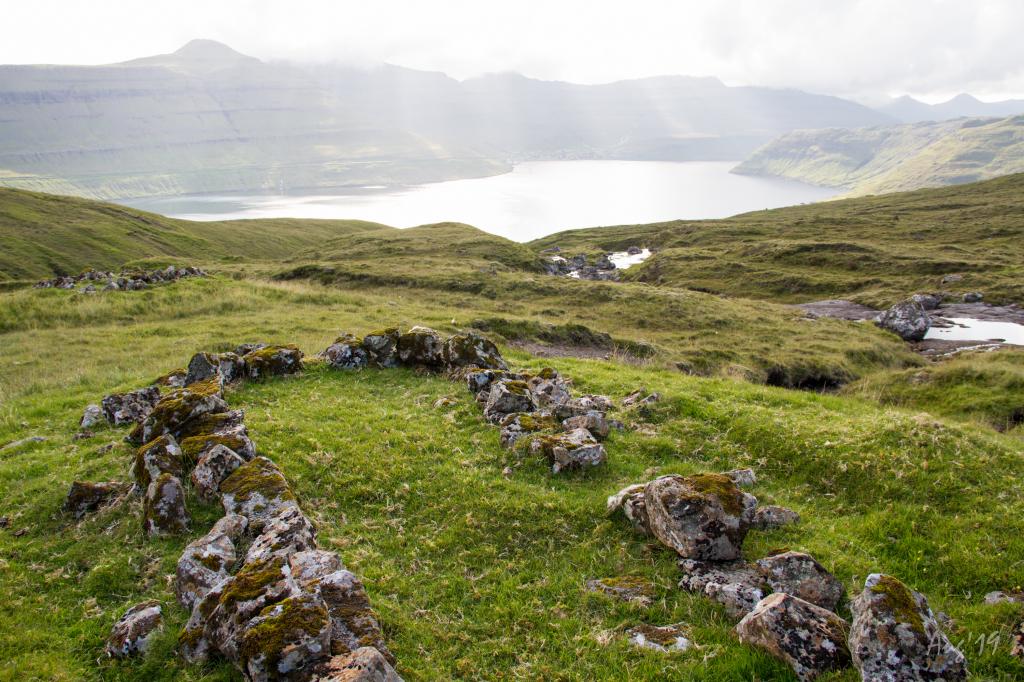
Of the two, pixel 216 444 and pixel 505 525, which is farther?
pixel 216 444

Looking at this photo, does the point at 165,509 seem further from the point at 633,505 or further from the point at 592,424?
the point at 592,424

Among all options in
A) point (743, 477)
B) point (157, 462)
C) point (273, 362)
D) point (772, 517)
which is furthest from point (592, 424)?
point (273, 362)

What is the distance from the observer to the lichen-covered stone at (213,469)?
35.9 feet

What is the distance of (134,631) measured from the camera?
7605 mm

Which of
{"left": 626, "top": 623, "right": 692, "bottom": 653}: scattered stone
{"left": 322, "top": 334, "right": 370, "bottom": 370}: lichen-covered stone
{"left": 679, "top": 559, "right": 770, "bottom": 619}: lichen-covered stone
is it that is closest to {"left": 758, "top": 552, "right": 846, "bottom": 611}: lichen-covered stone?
{"left": 679, "top": 559, "right": 770, "bottom": 619}: lichen-covered stone

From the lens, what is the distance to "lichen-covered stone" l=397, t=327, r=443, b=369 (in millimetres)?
20359

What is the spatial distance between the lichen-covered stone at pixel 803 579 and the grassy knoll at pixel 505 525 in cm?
99

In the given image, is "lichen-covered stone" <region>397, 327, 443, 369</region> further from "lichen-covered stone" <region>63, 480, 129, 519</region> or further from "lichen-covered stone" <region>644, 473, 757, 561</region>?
"lichen-covered stone" <region>644, 473, 757, 561</region>

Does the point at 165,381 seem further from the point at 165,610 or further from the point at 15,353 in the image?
the point at 15,353

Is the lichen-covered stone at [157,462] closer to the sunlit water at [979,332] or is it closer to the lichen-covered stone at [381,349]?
the lichen-covered stone at [381,349]

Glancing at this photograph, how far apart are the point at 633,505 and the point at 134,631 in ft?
28.0

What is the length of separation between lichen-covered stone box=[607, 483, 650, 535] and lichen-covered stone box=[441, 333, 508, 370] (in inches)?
378

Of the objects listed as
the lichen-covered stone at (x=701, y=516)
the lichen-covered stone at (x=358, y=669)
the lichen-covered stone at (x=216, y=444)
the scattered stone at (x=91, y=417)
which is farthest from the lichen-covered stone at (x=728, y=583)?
the scattered stone at (x=91, y=417)

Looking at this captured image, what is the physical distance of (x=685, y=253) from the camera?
98188 mm
